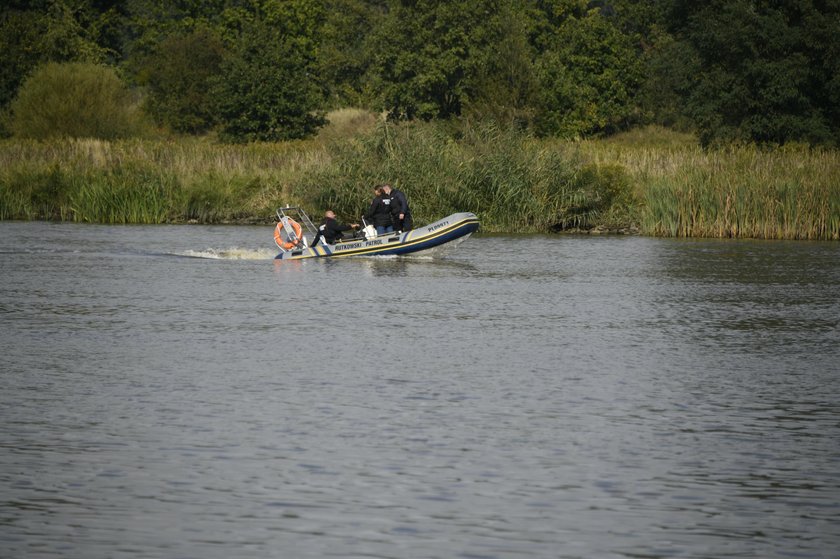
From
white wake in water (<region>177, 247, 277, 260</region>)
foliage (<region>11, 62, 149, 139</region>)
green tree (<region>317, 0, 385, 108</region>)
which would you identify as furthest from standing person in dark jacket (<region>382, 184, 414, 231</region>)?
green tree (<region>317, 0, 385, 108</region>)

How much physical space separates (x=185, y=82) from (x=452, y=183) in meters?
41.2

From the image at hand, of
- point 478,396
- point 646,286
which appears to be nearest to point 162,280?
point 646,286

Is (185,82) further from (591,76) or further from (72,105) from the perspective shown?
(591,76)

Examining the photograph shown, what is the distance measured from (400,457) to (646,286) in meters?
16.3

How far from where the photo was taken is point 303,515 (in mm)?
9055

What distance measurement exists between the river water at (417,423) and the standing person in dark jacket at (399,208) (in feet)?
28.9

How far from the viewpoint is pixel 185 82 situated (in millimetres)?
80812

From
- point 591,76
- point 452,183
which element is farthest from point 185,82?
point 452,183

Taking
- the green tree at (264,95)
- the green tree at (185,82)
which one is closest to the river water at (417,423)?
the green tree at (264,95)

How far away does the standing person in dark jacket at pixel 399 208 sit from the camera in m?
33.5

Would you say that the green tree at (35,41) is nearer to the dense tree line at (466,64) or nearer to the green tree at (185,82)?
the dense tree line at (466,64)

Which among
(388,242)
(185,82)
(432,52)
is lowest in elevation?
(388,242)

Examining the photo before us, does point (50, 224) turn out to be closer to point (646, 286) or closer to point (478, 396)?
point (646, 286)

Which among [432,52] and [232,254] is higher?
[432,52]
